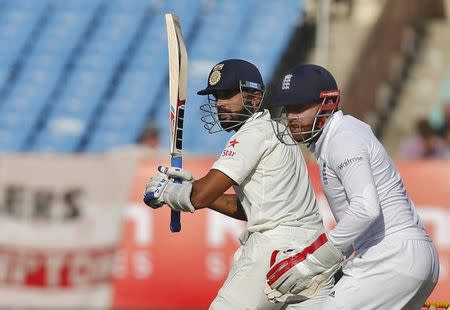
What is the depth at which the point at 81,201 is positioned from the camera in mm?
11516

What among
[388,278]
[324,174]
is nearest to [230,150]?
[324,174]

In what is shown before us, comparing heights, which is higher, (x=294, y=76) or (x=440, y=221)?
(x=294, y=76)

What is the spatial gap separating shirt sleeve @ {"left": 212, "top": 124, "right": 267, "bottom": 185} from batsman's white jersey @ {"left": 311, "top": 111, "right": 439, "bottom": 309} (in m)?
0.42

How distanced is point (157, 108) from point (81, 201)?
3.26 m

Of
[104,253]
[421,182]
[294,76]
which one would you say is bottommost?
[104,253]

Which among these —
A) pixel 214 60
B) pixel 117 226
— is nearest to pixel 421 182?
pixel 117 226

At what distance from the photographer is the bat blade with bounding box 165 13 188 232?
6.43 metres

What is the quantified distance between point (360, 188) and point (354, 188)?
3 cm

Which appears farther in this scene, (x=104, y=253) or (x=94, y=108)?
(x=94, y=108)

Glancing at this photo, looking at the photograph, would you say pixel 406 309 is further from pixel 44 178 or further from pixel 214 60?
pixel 214 60

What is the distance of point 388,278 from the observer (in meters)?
5.53

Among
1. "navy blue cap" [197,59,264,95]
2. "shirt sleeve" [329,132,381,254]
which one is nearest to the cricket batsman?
"navy blue cap" [197,59,264,95]

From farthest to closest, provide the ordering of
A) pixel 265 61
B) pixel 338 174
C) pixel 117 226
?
pixel 265 61 → pixel 117 226 → pixel 338 174

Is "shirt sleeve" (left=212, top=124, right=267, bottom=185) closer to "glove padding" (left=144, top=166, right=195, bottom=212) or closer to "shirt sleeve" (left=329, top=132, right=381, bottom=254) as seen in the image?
"glove padding" (left=144, top=166, right=195, bottom=212)
